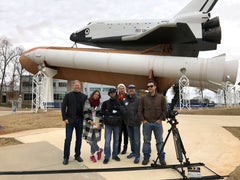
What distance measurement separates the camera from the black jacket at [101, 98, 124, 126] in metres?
3.63

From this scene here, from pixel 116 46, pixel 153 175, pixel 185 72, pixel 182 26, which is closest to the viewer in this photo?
pixel 153 175

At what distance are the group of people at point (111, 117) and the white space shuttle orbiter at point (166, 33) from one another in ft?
26.4

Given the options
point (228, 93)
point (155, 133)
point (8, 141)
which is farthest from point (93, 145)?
point (228, 93)

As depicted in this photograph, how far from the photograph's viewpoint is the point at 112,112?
3.66 m

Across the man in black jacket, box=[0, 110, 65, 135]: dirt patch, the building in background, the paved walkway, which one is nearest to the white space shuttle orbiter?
the paved walkway

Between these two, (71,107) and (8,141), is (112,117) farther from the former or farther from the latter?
(8,141)

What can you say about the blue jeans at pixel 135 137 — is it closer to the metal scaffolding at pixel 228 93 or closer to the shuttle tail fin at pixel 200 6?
the metal scaffolding at pixel 228 93

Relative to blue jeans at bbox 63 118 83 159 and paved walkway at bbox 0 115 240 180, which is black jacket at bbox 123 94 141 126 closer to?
paved walkway at bbox 0 115 240 180

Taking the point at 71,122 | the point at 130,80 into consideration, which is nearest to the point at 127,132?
the point at 71,122

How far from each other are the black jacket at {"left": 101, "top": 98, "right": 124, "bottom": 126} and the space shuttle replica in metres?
8.19

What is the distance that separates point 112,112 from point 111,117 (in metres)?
0.10

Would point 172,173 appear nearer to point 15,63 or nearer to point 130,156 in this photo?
point 130,156

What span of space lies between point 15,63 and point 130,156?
1669 inches

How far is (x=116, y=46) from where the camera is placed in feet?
50.0
